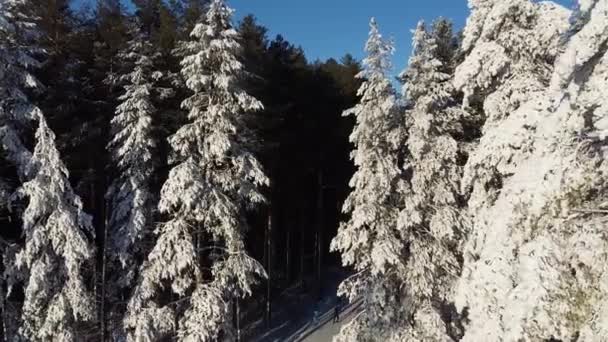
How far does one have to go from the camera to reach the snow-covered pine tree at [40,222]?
45.3 feet

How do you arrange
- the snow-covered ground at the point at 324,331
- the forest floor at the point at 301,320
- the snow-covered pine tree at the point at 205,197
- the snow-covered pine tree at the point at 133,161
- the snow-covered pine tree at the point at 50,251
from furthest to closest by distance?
the forest floor at the point at 301,320, the snow-covered ground at the point at 324,331, the snow-covered pine tree at the point at 133,161, the snow-covered pine tree at the point at 205,197, the snow-covered pine tree at the point at 50,251

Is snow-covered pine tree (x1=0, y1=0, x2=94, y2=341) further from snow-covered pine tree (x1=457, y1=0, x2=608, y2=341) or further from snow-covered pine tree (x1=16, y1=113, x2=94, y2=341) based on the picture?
snow-covered pine tree (x1=457, y1=0, x2=608, y2=341)

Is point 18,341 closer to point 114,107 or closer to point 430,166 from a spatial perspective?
point 114,107

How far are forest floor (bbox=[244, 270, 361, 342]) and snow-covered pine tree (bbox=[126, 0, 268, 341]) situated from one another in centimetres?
971

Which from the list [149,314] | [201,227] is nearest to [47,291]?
[149,314]

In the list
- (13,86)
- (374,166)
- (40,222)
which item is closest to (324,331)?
(374,166)

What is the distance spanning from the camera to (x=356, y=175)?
600 inches

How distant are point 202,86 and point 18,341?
30.3 ft

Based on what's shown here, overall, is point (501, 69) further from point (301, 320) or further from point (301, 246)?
point (301, 246)

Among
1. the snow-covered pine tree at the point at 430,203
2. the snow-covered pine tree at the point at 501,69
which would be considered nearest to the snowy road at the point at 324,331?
the snow-covered pine tree at the point at 430,203

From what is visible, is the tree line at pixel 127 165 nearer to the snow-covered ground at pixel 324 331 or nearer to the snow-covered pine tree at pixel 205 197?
the snow-covered pine tree at pixel 205 197

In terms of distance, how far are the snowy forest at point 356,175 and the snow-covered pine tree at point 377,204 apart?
0.21 feet

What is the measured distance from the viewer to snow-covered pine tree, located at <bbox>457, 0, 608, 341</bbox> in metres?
5.86

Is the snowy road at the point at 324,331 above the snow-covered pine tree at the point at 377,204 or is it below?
below
